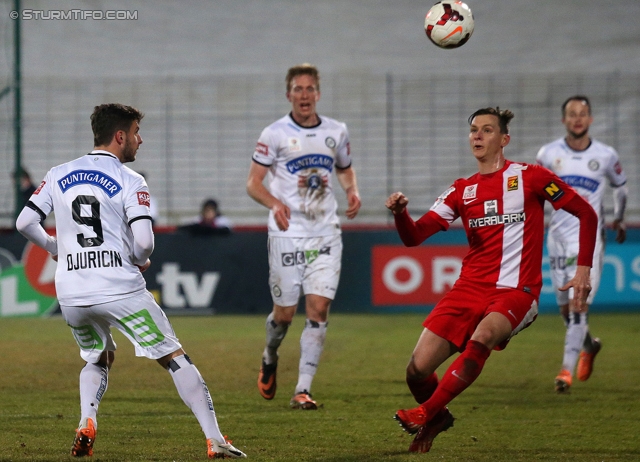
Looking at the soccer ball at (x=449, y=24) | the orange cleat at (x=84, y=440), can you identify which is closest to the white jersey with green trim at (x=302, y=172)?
the soccer ball at (x=449, y=24)

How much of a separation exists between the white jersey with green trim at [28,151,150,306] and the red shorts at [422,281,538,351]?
1766 mm

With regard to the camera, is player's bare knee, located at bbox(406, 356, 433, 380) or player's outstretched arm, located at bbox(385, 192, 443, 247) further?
player's bare knee, located at bbox(406, 356, 433, 380)

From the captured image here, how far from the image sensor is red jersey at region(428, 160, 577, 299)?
600 cm

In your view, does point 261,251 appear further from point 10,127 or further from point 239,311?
point 10,127

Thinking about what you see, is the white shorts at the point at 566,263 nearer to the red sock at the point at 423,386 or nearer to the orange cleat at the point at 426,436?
the red sock at the point at 423,386

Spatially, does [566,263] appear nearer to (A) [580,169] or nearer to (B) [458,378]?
(A) [580,169]

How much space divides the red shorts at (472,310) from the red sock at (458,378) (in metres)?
0.26

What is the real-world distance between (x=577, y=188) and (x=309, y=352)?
3098mm

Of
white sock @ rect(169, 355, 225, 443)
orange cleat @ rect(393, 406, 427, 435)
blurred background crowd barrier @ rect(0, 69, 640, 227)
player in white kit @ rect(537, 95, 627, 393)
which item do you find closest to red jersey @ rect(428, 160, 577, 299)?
orange cleat @ rect(393, 406, 427, 435)

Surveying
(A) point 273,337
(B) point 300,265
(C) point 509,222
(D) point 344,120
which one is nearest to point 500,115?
(C) point 509,222

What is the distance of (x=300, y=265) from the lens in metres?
7.89

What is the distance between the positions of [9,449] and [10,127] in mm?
11833

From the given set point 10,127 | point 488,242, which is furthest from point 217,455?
point 10,127

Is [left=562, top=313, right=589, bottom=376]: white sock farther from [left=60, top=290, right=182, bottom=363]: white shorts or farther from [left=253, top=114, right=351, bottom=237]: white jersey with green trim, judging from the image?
[left=60, top=290, right=182, bottom=363]: white shorts
